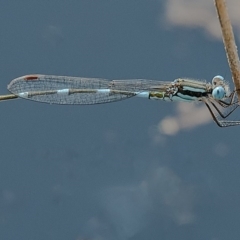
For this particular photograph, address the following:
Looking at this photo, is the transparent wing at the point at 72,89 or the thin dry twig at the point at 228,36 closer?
the thin dry twig at the point at 228,36

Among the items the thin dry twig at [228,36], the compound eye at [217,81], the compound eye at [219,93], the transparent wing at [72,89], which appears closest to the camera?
the thin dry twig at [228,36]

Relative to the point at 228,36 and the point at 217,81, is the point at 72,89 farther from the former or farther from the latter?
the point at 228,36

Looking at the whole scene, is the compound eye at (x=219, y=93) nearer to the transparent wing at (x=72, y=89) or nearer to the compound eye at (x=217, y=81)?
the compound eye at (x=217, y=81)

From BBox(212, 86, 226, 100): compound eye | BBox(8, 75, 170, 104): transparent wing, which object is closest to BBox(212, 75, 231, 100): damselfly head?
BBox(212, 86, 226, 100): compound eye

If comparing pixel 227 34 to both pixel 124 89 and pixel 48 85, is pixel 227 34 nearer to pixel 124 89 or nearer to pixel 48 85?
pixel 124 89

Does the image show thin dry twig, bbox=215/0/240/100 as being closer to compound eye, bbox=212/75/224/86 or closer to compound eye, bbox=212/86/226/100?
compound eye, bbox=212/86/226/100

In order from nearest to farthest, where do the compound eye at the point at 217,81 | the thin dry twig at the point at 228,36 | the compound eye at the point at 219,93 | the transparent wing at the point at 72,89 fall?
the thin dry twig at the point at 228,36, the compound eye at the point at 219,93, the compound eye at the point at 217,81, the transparent wing at the point at 72,89

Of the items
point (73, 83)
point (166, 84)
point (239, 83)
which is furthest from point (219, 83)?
point (73, 83)

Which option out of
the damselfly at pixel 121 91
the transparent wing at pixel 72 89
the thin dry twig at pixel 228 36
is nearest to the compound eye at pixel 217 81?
the damselfly at pixel 121 91
